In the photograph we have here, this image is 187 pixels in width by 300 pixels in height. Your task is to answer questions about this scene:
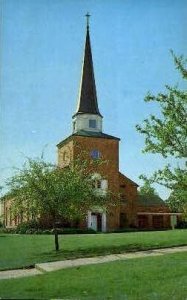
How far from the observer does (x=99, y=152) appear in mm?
47500

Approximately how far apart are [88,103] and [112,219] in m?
11.5

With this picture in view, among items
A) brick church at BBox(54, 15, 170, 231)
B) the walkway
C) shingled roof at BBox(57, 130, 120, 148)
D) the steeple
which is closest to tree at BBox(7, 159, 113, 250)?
the walkway

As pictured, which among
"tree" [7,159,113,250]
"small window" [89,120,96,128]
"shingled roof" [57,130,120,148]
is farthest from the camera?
"small window" [89,120,96,128]

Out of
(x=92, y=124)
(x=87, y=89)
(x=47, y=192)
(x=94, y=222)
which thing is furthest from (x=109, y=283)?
(x=87, y=89)

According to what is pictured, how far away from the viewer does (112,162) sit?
47.6 metres

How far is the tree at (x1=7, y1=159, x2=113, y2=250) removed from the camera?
1980cm

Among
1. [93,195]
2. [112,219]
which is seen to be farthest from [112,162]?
[93,195]

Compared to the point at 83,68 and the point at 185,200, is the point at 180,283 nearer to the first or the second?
the point at 185,200

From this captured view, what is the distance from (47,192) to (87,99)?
3010 cm

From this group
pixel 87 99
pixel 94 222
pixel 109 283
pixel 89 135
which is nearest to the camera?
pixel 109 283

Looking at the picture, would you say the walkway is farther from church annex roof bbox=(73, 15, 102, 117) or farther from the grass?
church annex roof bbox=(73, 15, 102, 117)

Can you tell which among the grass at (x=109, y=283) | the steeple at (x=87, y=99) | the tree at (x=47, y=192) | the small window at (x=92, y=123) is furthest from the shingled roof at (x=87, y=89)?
the grass at (x=109, y=283)

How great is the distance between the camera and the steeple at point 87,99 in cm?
4822

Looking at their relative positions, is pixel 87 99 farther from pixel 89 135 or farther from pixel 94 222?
pixel 94 222
